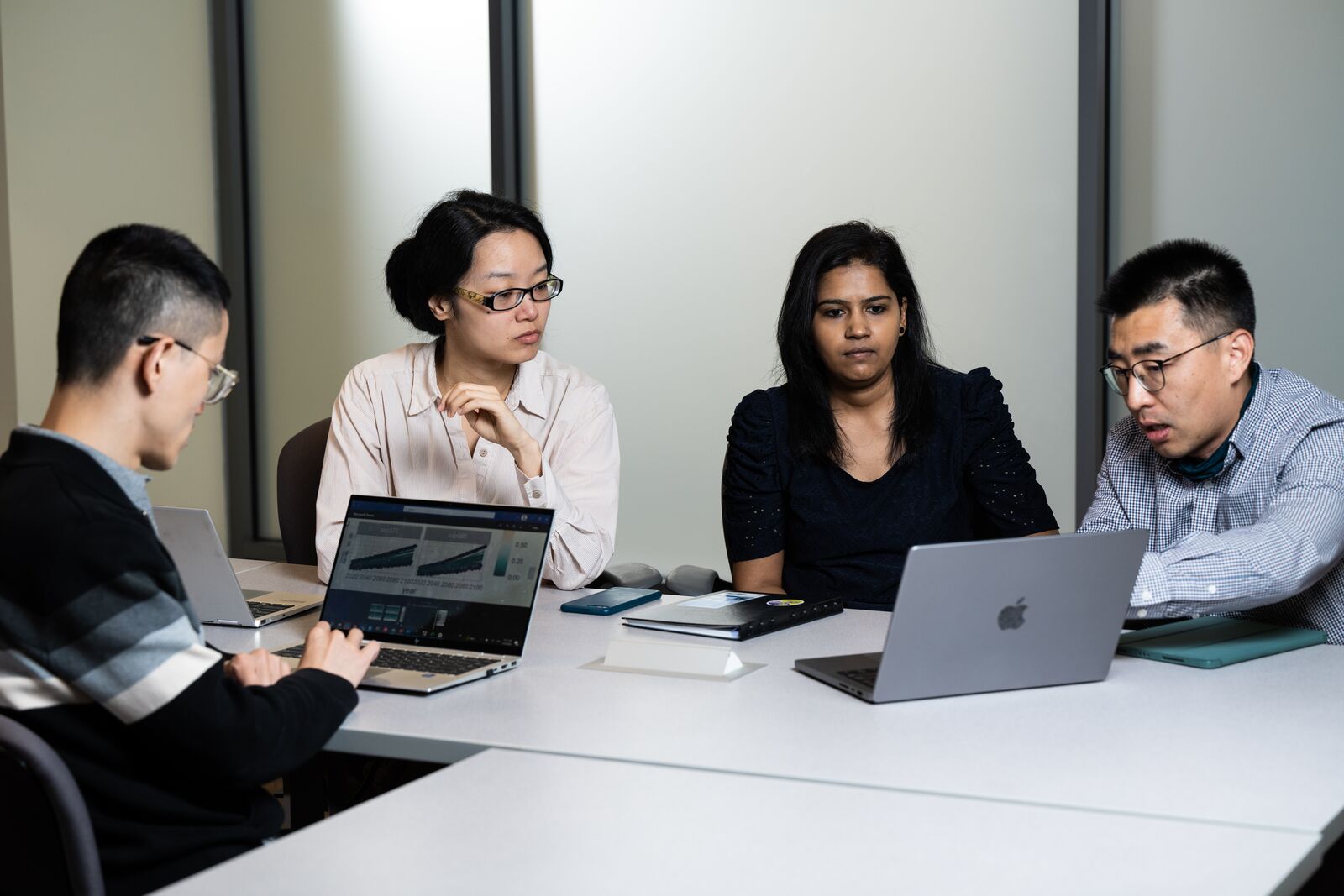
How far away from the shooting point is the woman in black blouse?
8.87 ft

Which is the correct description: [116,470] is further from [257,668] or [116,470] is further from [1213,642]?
[1213,642]

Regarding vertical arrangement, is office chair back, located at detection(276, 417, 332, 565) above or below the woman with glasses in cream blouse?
below

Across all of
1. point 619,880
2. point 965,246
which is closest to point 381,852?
point 619,880

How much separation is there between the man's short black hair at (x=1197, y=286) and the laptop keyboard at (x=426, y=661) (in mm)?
1152

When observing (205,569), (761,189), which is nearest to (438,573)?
(205,569)

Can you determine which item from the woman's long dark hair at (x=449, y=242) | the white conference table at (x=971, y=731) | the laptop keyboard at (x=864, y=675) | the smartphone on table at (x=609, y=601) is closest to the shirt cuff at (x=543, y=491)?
the smartphone on table at (x=609, y=601)

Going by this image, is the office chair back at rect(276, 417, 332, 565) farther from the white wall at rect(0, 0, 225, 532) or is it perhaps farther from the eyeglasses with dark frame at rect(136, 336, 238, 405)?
the white wall at rect(0, 0, 225, 532)

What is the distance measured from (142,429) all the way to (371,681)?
49 cm

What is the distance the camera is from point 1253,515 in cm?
211

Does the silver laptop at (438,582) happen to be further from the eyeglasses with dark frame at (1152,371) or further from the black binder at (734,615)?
the eyeglasses with dark frame at (1152,371)

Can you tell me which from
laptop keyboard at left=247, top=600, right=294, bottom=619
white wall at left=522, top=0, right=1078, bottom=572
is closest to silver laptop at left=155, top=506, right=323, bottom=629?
laptop keyboard at left=247, top=600, right=294, bottom=619

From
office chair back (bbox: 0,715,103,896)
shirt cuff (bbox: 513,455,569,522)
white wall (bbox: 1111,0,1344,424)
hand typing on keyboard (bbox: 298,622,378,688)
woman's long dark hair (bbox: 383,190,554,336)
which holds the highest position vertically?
white wall (bbox: 1111,0,1344,424)

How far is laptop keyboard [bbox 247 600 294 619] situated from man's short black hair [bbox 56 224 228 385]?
2.78ft

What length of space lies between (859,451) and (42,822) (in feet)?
5.88
